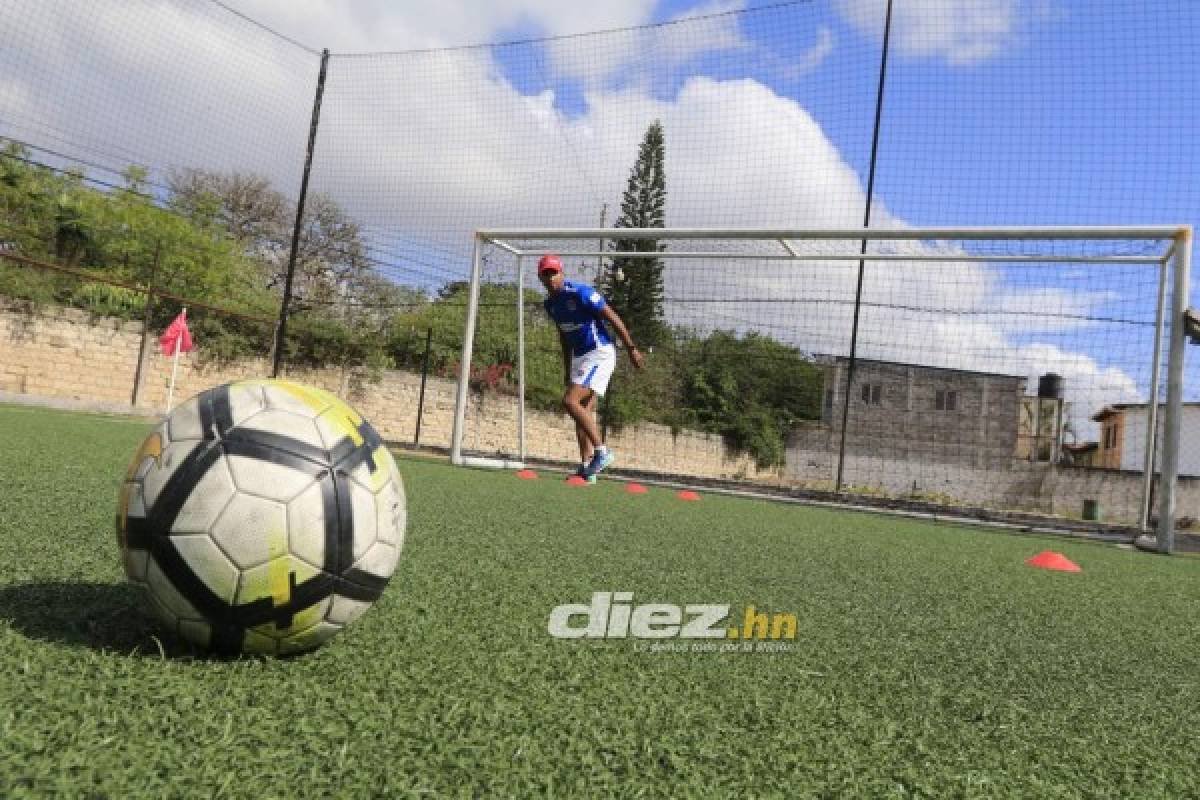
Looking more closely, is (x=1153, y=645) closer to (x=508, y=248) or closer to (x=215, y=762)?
(x=215, y=762)

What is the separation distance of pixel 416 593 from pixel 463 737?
117 cm

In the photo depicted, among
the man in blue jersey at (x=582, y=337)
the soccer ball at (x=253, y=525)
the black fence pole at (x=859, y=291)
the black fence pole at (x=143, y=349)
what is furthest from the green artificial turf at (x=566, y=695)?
the black fence pole at (x=143, y=349)

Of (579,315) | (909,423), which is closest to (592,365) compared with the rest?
(579,315)

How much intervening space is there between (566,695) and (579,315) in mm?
6385

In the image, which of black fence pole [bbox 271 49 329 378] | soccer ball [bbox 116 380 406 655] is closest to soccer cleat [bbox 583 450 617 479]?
soccer ball [bbox 116 380 406 655]

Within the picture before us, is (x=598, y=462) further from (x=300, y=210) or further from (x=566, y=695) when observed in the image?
(x=300, y=210)

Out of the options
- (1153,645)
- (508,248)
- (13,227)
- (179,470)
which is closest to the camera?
(179,470)

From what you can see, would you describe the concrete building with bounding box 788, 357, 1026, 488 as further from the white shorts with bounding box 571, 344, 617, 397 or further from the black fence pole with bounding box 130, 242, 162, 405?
the black fence pole with bounding box 130, 242, 162, 405

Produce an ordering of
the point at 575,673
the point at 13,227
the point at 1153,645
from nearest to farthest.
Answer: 1. the point at 575,673
2. the point at 1153,645
3. the point at 13,227

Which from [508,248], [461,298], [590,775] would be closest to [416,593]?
[590,775]

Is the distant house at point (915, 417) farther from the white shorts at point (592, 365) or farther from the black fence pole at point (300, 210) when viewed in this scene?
the black fence pole at point (300, 210)

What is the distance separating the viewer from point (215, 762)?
1156 mm

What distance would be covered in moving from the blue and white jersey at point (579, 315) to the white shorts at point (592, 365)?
0.05m

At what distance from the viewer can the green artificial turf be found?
3.94ft
